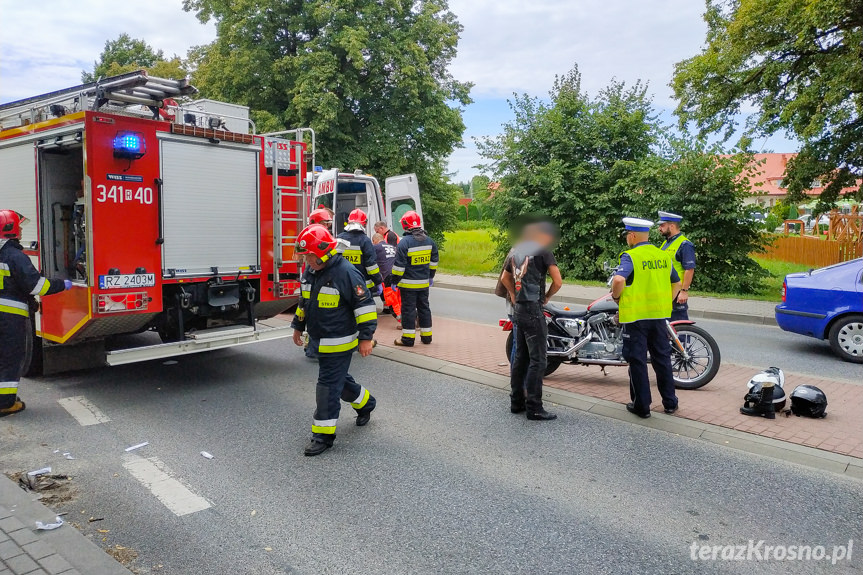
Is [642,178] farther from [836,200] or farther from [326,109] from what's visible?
[326,109]

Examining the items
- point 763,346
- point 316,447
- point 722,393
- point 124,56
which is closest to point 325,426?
point 316,447

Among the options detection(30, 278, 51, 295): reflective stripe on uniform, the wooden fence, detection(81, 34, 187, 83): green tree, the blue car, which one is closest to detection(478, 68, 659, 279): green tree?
the wooden fence

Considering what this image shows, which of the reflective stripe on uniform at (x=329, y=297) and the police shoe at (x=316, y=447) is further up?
the reflective stripe on uniform at (x=329, y=297)

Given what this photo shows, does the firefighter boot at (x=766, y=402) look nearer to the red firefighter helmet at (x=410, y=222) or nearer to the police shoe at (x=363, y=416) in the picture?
the police shoe at (x=363, y=416)

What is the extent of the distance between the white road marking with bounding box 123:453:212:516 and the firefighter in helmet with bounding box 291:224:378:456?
39.4 inches

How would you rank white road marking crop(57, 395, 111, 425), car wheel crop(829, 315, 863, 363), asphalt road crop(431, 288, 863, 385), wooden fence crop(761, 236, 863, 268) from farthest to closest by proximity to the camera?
wooden fence crop(761, 236, 863, 268)
car wheel crop(829, 315, 863, 363)
asphalt road crop(431, 288, 863, 385)
white road marking crop(57, 395, 111, 425)

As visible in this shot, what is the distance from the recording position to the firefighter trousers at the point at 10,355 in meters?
6.01

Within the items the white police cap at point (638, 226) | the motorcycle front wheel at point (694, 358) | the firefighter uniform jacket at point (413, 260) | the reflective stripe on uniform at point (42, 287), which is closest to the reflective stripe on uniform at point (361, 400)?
the white police cap at point (638, 226)

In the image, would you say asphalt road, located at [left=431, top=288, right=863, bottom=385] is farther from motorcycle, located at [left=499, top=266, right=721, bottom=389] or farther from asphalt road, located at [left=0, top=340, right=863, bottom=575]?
asphalt road, located at [left=0, top=340, right=863, bottom=575]

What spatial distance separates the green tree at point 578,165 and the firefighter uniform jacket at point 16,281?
46.4 feet

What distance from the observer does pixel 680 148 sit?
1730 centimetres

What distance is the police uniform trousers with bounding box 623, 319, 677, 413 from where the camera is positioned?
577 centimetres

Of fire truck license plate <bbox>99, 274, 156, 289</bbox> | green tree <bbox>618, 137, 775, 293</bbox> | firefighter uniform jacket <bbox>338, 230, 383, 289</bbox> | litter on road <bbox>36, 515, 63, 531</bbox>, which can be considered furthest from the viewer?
green tree <bbox>618, 137, 775, 293</bbox>

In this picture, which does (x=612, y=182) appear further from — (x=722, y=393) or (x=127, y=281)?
(x=127, y=281)
